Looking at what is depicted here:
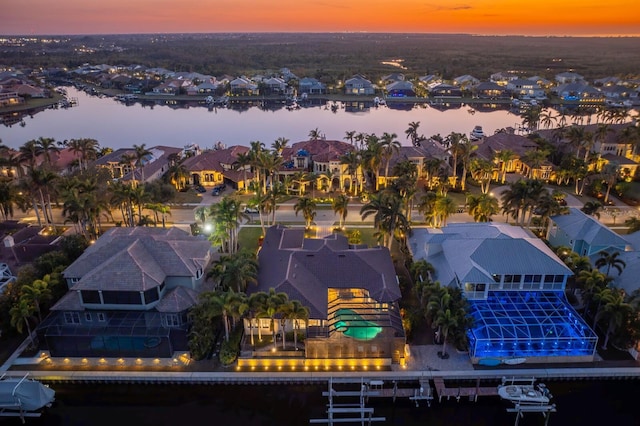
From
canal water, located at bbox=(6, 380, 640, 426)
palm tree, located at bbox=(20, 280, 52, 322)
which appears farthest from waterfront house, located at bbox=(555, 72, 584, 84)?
palm tree, located at bbox=(20, 280, 52, 322)

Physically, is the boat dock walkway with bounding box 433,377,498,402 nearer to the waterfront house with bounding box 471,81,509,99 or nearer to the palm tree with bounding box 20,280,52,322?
the palm tree with bounding box 20,280,52,322

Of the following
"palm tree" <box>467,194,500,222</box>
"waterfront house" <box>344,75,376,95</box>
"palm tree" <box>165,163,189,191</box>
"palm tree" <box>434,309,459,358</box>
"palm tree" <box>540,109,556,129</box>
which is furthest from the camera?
"waterfront house" <box>344,75,376,95</box>

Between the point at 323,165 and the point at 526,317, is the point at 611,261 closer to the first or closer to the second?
the point at 526,317

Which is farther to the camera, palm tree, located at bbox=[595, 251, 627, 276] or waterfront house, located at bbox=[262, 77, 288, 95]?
waterfront house, located at bbox=[262, 77, 288, 95]

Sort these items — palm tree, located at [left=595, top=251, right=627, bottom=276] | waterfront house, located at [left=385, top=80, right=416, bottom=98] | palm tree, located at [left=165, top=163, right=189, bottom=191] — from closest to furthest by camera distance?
palm tree, located at [left=595, top=251, right=627, bottom=276]
palm tree, located at [left=165, top=163, right=189, bottom=191]
waterfront house, located at [left=385, top=80, right=416, bottom=98]

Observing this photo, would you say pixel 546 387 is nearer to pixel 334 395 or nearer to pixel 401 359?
pixel 401 359

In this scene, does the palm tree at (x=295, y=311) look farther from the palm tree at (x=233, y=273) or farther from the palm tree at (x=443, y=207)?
the palm tree at (x=443, y=207)
